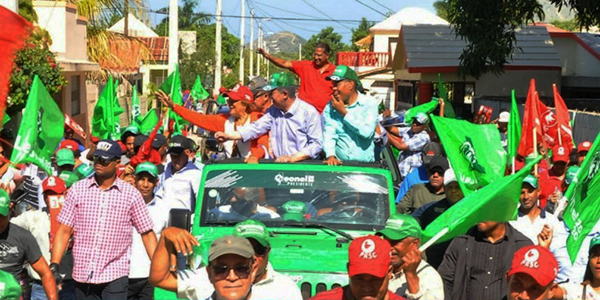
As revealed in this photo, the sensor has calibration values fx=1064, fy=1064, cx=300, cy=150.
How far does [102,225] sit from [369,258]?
329 cm

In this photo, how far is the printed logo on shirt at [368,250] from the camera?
205 inches

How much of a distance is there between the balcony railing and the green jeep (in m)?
53.1

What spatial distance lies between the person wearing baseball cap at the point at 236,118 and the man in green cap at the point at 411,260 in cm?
496

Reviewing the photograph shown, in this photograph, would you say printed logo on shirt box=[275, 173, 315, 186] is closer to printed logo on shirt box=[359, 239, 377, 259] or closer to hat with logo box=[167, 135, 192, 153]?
hat with logo box=[167, 135, 192, 153]

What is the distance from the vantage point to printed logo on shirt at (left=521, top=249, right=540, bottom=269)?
5273mm

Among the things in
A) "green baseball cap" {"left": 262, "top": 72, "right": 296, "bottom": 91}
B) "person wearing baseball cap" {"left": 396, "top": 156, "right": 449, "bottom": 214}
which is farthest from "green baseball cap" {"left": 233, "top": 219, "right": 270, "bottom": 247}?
"green baseball cap" {"left": 262, "top": 72, "right": 296, "bottom": 91}

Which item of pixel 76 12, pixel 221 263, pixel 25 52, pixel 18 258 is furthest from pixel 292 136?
pixel 76 12

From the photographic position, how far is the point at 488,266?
685 cm

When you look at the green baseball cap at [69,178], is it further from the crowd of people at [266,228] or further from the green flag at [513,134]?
the green flag at [513,134]

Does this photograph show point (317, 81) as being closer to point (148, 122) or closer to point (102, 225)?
point (102, 225)

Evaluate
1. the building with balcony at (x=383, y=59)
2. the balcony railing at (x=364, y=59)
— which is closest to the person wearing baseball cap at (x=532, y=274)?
the building with balcony at (x=383, y=59)

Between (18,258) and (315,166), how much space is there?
2.55 m

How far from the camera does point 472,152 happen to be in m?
8.66

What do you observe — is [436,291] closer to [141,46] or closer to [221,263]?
[221,263]
